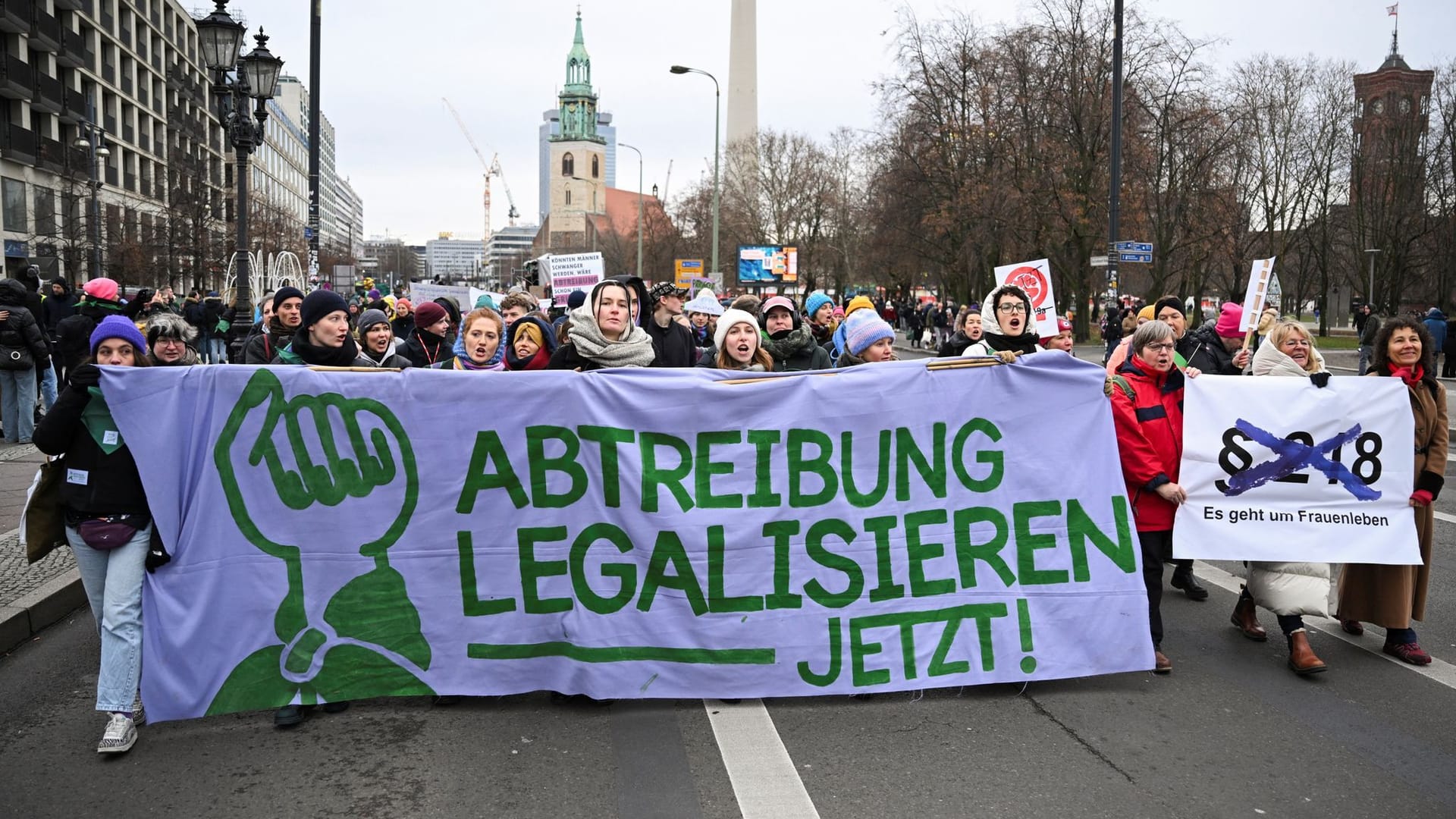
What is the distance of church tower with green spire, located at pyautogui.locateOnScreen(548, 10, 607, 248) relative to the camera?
5320 inches

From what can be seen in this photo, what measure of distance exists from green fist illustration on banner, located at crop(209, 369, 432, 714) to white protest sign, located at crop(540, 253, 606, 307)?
11.1 metres

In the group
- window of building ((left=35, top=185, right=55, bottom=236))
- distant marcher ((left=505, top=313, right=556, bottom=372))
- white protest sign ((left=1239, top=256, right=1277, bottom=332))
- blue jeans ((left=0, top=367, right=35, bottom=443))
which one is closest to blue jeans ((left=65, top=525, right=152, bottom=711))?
distant marcher ((left=505, top=313, right=556, bottom=372))

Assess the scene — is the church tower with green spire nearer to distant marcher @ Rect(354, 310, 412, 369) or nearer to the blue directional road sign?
the blue directional road sign

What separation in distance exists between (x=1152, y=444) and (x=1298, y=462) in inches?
30.2

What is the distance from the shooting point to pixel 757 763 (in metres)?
4.29

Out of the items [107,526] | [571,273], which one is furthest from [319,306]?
[571,273]

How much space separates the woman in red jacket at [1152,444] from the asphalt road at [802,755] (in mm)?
571

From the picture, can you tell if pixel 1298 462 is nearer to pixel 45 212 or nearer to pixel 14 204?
pixel 45 212

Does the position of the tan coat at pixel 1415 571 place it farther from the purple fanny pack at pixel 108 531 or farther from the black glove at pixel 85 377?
the black glove at pixel 85 377

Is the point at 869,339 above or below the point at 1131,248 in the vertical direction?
below

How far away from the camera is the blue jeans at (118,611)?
175 inches

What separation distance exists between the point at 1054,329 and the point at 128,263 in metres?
36.7

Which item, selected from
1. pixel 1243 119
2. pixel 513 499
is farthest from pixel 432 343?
pixel 1243 119

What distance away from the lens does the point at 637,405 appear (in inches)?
195
